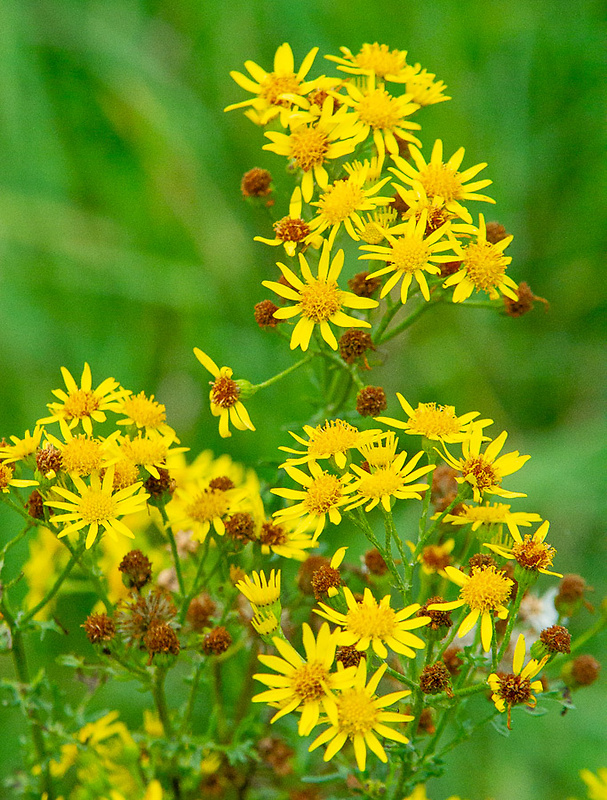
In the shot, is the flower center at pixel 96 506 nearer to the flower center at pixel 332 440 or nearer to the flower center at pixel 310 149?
the flower center at pixel 332 440

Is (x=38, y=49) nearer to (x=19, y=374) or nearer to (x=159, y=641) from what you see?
Answer: (x=19, y=374)

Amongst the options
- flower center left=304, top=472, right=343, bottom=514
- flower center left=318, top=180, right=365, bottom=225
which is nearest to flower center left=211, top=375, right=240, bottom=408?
flower center left=304, top=472, right=343, bottom=514

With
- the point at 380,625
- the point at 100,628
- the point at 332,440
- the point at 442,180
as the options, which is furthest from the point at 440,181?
the point at 100,628

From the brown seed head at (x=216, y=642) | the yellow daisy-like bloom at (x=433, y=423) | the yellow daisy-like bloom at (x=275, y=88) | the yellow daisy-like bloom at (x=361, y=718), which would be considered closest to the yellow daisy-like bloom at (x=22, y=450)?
the brown seed head at (x=216, y=642)

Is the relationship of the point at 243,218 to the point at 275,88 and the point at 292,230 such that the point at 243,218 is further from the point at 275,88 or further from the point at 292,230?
the point at 292,230

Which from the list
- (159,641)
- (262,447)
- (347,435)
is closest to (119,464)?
(159,641)

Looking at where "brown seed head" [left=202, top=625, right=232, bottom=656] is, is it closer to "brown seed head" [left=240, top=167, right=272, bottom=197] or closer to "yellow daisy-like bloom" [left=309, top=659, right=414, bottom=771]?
"yellow daisy-like bloom" [left=309, top=659, right=414, bottom=771]
